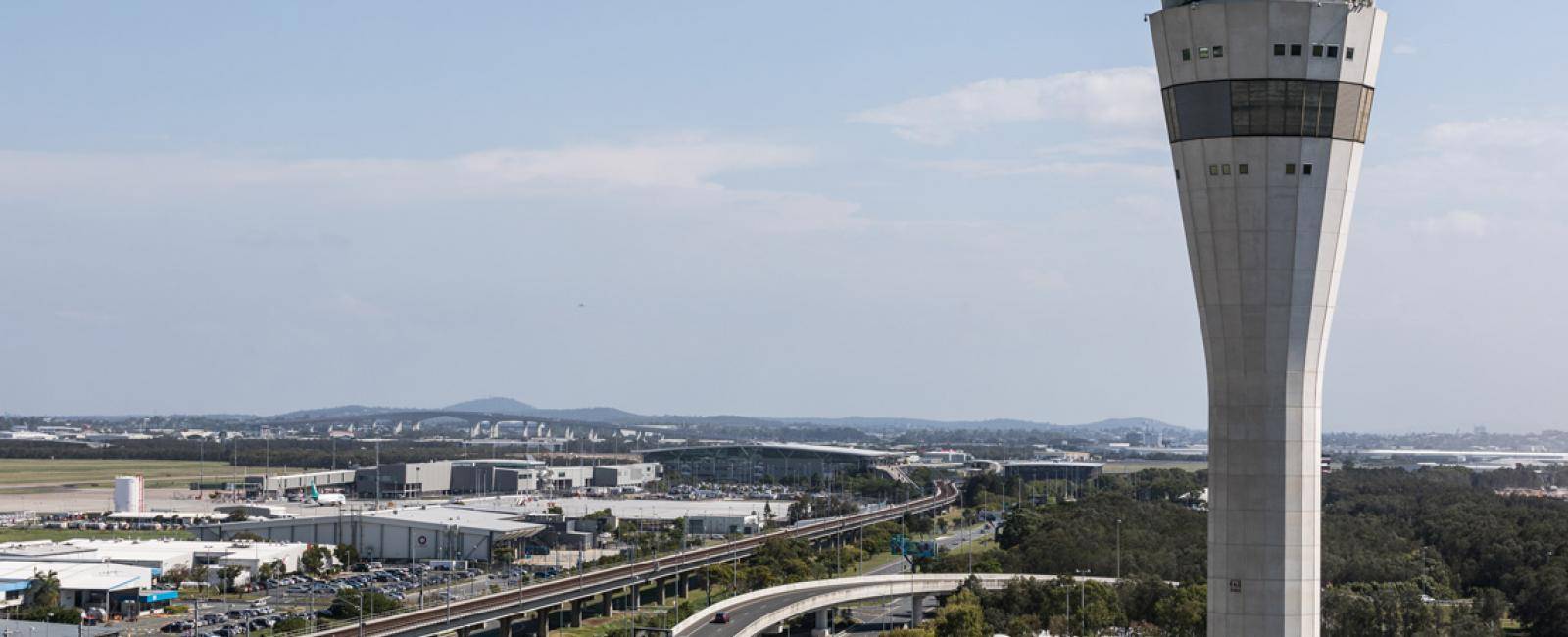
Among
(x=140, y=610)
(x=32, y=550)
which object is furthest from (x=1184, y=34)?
(x=32, y=550)

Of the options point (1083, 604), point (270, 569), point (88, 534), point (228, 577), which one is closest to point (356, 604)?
point (228, 577)

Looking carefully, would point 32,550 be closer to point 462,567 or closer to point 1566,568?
point 462,567

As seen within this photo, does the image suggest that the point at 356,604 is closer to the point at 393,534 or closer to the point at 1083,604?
the point at 1083,604

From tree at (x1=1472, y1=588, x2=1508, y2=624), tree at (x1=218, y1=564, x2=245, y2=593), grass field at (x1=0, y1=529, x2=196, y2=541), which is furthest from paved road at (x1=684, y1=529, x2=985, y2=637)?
grass field at (x1=0, y1=529, x2=196, y2=541)

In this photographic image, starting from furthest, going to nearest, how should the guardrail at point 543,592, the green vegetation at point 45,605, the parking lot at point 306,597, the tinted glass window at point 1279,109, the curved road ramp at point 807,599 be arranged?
1. the green vegetation at point 45,605
2. the parking lot at point 306,597
3. the curved road ramp at point 807,599
4. the guardrail at point 543,592
5. the tinted glass window at point 1279,109

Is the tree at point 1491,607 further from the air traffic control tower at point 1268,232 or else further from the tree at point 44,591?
the tree at point 44,591

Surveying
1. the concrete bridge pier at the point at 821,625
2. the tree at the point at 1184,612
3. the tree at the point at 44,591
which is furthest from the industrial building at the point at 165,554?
the tree at the point at 1184,612
